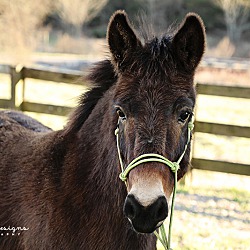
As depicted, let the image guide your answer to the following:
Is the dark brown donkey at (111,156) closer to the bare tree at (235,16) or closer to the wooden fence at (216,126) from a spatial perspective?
the wooden fence at (216,126)

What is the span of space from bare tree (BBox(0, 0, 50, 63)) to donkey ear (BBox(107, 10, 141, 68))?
66.1 feet

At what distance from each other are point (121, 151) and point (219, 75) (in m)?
19.2

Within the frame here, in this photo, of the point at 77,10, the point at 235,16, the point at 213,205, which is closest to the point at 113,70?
the point at 213,205

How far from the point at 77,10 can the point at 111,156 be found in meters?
35.7

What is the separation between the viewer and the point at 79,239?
2471 millimetres

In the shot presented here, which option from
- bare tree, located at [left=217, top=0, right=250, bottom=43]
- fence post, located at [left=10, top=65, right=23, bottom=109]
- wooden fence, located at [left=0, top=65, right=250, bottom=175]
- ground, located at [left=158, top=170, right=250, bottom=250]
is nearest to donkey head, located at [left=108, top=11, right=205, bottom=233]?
ground, located at [left=158, top=170, right=250, bottom=250]

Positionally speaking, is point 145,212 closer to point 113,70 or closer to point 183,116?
point 183,116

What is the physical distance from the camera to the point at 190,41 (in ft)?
7.70

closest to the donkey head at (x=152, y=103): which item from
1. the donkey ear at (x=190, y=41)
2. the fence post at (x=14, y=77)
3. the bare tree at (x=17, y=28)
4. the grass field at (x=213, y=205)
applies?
the donkey ear at (x=190, y=41)

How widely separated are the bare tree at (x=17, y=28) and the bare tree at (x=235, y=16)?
61.4 ft

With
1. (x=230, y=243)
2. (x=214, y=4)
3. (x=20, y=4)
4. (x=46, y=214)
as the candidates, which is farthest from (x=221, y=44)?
(x=46, y=214)

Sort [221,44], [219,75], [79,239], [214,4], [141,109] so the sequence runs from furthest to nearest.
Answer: [214,4]
[221,44]
[219,75]
[79,239]
[141,109]

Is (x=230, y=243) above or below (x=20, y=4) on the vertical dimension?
below

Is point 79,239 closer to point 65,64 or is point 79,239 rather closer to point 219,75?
point 219,75
